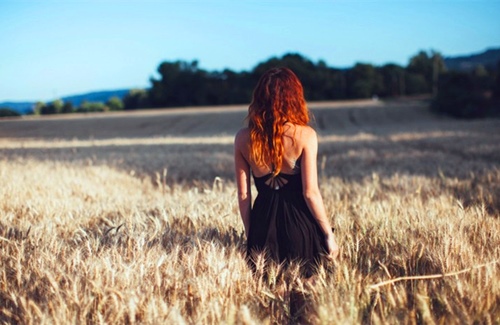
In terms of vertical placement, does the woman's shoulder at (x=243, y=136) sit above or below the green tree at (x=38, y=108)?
below

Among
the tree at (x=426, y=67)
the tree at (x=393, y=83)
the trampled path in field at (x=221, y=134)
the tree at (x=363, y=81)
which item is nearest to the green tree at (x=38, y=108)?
the trampled path in field at (x=221, y=134)

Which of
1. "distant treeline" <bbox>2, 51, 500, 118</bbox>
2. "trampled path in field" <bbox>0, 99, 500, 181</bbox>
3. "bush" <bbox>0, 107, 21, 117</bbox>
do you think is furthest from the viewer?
"distant treeline" <bbox>2, 51, 500, 118</bbox>

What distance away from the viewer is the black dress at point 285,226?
2715 mm

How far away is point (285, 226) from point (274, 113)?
0.73m

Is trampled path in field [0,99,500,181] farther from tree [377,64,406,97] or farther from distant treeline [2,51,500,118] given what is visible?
tree [377,64,406,97]

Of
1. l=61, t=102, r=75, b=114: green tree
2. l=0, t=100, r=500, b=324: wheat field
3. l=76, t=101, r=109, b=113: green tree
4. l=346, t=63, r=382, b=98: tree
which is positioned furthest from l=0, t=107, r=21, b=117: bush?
l=0, t=100, r=500, b=324: wheat field

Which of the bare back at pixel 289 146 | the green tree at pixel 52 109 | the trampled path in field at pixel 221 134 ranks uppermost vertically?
the green tree at pixel 52 109

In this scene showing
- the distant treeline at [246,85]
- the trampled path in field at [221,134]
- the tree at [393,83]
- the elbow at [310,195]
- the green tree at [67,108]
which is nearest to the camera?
the elbow at [310,195]

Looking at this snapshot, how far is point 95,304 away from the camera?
1.90m

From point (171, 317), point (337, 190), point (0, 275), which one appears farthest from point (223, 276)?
point (337, 190)

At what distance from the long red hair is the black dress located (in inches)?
6.4

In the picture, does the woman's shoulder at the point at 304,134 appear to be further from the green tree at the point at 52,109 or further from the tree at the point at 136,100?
the green tree at the point at 52,109

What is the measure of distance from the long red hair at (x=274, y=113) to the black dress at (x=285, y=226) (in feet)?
0.54

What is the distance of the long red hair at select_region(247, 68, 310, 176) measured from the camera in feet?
8.83
